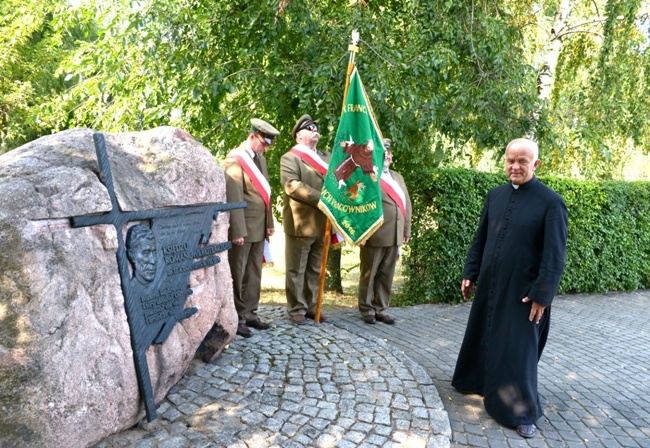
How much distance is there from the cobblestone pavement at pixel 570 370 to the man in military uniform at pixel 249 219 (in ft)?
3.84

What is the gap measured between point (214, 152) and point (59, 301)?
4.48 meters

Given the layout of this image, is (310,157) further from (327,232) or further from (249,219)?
(249,219)

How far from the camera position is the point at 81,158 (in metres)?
2.87

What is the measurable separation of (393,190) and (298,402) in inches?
118

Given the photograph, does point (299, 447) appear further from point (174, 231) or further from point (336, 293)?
point (336, 293)

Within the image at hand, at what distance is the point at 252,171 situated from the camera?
15.9 feet

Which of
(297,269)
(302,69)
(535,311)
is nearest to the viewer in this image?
(535,311)

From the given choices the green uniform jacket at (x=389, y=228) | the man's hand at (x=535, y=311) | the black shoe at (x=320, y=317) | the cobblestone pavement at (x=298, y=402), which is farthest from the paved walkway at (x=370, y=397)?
the green uniform jacket at (x=389, y=228)

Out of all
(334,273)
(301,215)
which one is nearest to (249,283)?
(301,215)

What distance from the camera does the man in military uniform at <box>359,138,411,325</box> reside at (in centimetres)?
566

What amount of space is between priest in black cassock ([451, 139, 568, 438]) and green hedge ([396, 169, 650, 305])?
134 inches

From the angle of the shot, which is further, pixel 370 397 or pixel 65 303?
pixel 370 397

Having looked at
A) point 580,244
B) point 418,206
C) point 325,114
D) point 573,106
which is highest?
point 573,106

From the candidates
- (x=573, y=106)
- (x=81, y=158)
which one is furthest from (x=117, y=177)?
(x=573, y=106)
